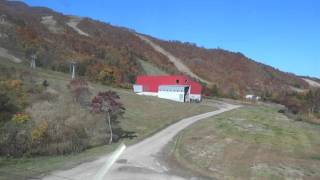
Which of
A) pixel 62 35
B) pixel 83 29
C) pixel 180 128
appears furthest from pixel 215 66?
pixel 180 128

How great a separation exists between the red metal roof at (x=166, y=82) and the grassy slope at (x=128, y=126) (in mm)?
11389

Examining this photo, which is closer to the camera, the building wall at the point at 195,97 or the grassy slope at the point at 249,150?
the grassy slope at the point at 249,150

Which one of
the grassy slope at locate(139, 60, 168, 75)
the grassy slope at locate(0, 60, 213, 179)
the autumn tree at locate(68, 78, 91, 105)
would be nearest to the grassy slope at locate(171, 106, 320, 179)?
the grassy slope at locate(0, 60, 213, 179)

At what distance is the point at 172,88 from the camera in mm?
81500

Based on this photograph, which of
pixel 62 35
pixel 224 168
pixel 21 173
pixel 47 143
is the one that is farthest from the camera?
pixel 62 35

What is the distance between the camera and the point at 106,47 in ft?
461

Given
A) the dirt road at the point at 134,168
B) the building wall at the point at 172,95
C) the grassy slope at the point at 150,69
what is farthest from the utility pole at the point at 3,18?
the dirt road at the point at 134,168

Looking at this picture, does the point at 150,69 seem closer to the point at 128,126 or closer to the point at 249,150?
the point at 128,126

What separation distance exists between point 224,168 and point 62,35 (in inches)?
4608

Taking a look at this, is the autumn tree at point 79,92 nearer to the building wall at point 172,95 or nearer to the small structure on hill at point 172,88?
the building wall at point 172,95

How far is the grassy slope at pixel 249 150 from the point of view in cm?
2758

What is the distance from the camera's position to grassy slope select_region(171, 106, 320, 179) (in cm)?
2758

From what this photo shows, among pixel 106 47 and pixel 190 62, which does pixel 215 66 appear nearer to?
pixel 190 62

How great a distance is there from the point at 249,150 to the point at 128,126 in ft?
56.3
